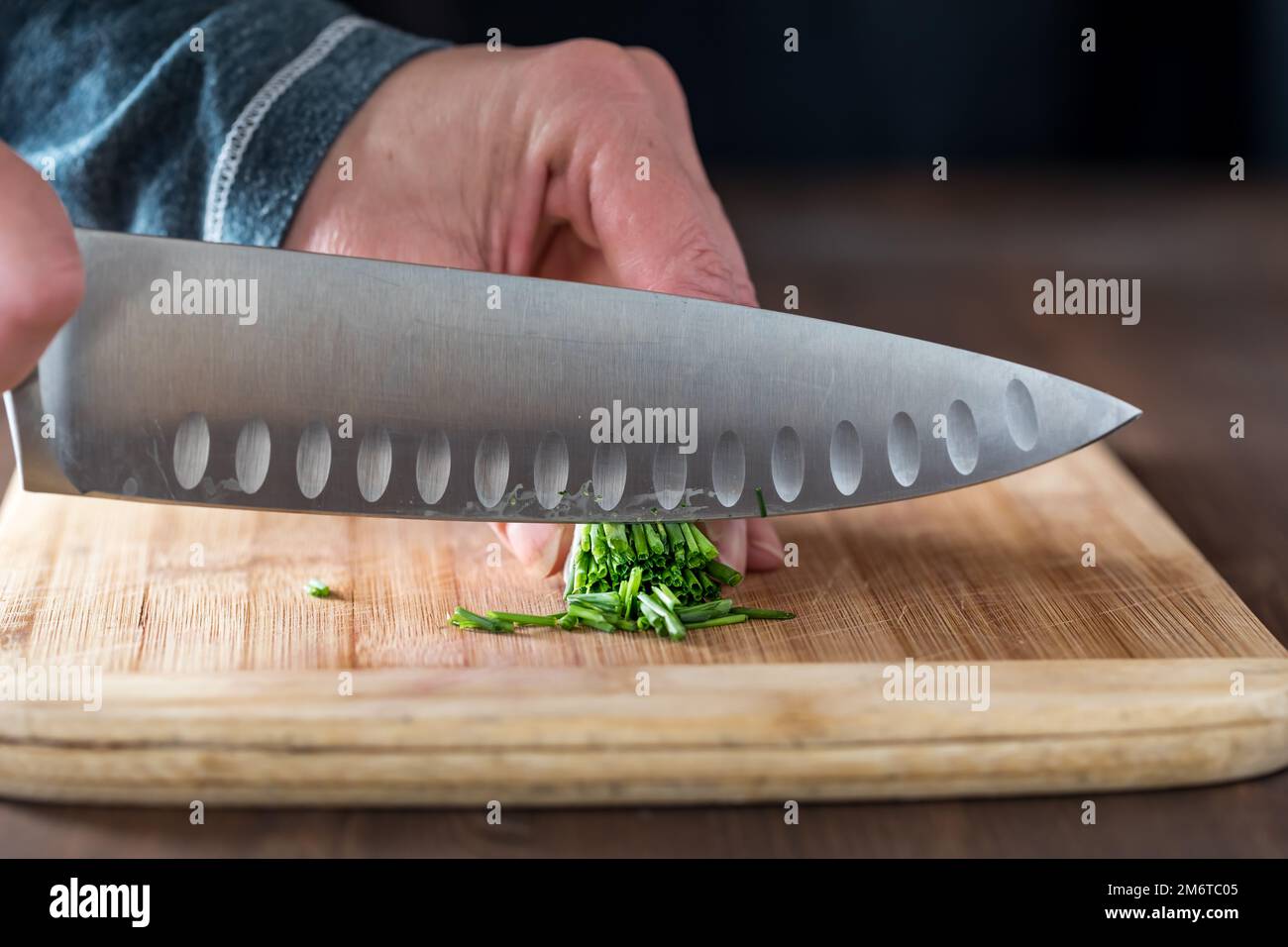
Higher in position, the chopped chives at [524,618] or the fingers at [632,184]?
the fingers at [632,184]

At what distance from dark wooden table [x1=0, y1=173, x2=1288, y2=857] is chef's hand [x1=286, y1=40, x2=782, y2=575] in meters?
0.62

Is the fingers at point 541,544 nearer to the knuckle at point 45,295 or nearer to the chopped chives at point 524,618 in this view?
the chopped chives at point 524,618

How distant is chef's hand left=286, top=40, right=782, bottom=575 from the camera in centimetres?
148

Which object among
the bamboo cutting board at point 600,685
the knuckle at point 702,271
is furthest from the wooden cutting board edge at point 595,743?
the knuckle at point 702,271

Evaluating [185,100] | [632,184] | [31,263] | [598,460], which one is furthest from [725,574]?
[185,100]

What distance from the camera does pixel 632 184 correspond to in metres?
1.47

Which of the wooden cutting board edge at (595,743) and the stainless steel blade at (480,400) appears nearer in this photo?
the wooden cutting board edge at (595,743)

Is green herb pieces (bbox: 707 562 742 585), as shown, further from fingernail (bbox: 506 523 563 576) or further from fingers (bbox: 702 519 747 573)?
fingernail (bbox: 506 523 563 576)

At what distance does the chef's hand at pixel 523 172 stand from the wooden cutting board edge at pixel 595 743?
20.9 inches

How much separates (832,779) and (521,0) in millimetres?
3057

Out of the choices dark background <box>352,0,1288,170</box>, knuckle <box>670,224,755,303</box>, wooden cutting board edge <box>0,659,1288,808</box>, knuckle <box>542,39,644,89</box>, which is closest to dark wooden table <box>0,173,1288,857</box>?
wooden cutting board edge <box>0,659,1288,808</box>

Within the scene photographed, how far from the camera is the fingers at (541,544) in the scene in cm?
136
